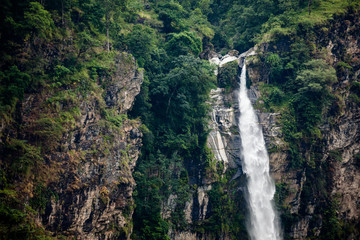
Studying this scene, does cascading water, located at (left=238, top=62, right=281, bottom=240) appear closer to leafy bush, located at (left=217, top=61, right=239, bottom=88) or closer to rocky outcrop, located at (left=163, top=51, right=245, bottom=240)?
rocky outcrop, located at (left=163, top=51, right=245, bottom=240)

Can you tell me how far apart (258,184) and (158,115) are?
11.3 metres

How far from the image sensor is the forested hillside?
1568 centimetres

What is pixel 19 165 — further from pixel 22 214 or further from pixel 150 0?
pixel 150 0

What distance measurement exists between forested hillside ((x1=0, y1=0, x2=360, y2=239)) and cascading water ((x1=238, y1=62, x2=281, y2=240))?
865 mm

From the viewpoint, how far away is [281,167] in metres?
26.8

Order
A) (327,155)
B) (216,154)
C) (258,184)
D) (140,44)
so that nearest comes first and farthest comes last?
(140,44)
(216,154)
(258,184)
(327,155)

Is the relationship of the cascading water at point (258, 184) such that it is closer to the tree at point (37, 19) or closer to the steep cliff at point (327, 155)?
the steep cliff at point (327, 155)

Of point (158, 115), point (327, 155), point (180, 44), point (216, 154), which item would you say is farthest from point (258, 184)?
point (180, 44)

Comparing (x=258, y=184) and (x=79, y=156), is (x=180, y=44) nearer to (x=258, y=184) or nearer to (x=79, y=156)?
(x=258, y=184)

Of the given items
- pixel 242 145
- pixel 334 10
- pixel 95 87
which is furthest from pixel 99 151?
pixel 334 10

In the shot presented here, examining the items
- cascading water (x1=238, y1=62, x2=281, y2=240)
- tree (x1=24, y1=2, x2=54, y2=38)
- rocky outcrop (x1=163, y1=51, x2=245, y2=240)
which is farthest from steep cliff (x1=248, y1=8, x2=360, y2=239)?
tree (x1=24, y1=2, x2=54, y2=38)

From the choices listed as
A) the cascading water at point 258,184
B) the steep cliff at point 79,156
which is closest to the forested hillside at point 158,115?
the steep cliff at point 79,156

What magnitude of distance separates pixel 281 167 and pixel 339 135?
7571mm

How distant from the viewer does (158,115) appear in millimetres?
25438
